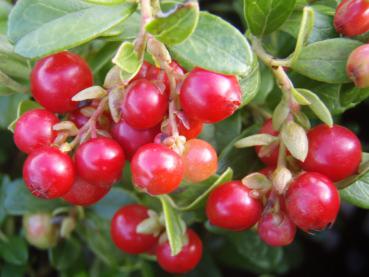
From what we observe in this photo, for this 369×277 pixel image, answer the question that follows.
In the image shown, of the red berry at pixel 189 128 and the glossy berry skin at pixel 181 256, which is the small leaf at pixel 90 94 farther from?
the glossy berry skin at pixel 181 256

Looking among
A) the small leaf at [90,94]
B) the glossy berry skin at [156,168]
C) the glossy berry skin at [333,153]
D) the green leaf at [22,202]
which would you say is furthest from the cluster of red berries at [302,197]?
the green leaf at [22,202]

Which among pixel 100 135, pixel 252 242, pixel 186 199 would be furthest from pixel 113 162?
pixel 252 242

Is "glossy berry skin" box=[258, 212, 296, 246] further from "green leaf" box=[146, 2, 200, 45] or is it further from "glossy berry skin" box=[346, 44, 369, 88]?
"green leaf" box=[146, 2, 200, 45]

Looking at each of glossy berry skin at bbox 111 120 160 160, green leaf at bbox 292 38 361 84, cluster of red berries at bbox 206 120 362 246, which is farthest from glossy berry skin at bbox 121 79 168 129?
green leaf at bbox 292 38 361 84

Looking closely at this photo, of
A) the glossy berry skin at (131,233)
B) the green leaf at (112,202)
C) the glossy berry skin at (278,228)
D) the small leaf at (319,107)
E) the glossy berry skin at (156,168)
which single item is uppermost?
the glossy berry skin at (156,168)

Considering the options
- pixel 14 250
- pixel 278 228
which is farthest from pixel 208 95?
pixel 14 250
